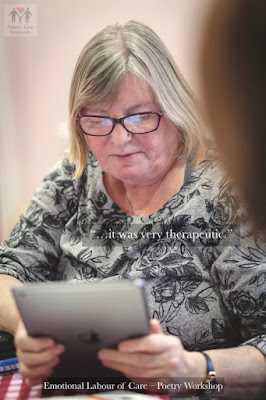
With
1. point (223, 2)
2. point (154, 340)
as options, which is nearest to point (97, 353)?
point (154, 340)

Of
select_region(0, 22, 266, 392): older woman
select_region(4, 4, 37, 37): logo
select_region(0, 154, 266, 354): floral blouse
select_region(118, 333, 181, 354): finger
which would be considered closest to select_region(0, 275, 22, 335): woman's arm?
select_region(0, 22, 266, 392): older woman

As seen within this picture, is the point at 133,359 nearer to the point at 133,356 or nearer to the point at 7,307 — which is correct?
the point at 133,356

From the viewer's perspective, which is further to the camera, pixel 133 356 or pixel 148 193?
pixel 148 193

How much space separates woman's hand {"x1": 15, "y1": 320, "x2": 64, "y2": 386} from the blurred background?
1.54 ft

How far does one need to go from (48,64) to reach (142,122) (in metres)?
0.27

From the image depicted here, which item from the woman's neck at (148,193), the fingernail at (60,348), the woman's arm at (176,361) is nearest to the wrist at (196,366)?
the woman's arm at (176,361)

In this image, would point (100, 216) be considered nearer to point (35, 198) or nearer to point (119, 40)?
point (35, 198)

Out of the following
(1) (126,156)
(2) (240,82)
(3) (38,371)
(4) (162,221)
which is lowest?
(3) (38,371)

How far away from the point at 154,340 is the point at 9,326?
0.49m

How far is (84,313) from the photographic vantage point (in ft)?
3.43

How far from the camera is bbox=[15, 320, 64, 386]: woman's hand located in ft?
3.71

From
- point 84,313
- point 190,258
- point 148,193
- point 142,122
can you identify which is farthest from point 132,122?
point 84,313

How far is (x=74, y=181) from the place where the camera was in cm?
163

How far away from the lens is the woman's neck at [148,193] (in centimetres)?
144
